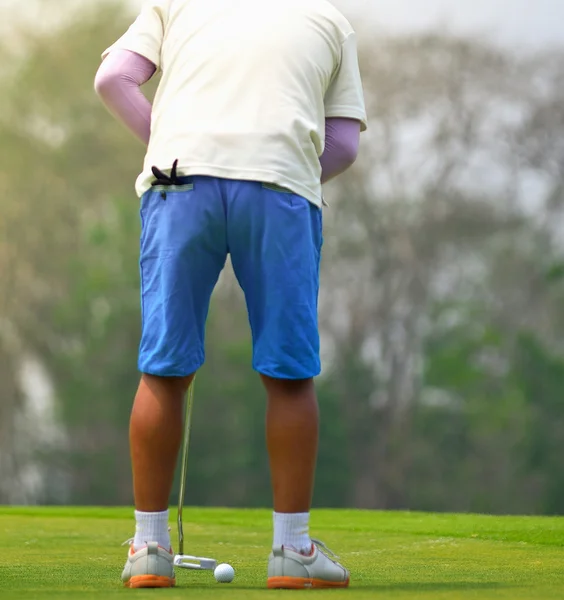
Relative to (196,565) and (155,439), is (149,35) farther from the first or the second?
(196,565)

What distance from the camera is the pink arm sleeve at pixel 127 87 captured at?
220 centimetres

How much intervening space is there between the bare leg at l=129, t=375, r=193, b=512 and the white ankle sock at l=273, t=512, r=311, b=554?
206 mm

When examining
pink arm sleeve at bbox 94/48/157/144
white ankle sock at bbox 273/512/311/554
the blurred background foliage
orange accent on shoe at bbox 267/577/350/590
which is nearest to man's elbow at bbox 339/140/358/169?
pink arm sleeve at bbox 94/48/157/144

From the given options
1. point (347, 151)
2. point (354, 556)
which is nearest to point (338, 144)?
point (347, 151)

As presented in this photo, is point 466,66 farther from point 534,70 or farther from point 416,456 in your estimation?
point 416,456

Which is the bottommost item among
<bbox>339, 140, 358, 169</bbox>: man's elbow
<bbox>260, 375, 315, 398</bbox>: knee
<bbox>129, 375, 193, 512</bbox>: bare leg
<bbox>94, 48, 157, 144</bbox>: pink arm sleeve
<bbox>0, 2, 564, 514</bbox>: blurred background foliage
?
<bbox>0, 2, 564, 514</bbox>: blurred background foliage

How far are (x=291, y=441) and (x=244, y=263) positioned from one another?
0.33 m

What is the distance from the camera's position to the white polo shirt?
2080 mm

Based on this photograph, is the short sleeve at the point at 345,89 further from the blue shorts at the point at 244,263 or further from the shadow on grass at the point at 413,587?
the shadow on grass at the point at 413,587

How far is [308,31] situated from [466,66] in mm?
14156

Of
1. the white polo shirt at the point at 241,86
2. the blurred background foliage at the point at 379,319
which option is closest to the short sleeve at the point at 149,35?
the white polo shirt at the point at 241,86

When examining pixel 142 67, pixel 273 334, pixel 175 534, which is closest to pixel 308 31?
pixel 142 67

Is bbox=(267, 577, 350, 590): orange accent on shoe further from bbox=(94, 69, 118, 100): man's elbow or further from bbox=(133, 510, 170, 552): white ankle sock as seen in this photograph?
bbox=(94, 69, 118, 100): man's elbow

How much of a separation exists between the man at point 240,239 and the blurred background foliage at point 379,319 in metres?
13.0
